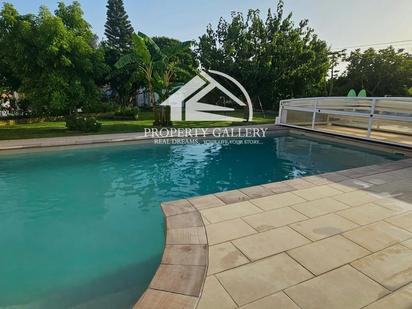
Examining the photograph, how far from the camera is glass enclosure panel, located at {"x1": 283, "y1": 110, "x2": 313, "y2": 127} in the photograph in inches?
581

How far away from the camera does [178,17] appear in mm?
15148

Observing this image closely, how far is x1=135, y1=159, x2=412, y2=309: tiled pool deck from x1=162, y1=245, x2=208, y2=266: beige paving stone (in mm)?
12

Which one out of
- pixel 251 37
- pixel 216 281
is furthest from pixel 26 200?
pixel 251 37

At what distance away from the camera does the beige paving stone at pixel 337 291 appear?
2.59 metres

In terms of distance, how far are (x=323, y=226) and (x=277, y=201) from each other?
3.46ft

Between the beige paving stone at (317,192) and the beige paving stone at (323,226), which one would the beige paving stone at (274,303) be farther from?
the beige paving stone at (317,192)

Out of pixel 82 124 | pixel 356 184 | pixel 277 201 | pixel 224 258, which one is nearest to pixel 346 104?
pixel 356 184

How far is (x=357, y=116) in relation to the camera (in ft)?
37.6

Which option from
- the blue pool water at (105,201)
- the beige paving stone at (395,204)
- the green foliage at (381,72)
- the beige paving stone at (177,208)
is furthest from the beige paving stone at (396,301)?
the green foliage at (381,72)

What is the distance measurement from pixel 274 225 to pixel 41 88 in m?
13.3

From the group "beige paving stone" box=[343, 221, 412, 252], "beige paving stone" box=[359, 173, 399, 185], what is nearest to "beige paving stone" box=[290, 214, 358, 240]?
"beige paving stone" box=[343, 221, 412, 252]

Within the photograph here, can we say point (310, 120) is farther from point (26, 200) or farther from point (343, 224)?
point (26, 200)

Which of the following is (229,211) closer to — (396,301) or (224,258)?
(224,258)

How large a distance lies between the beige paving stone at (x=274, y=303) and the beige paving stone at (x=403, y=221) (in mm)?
2649
